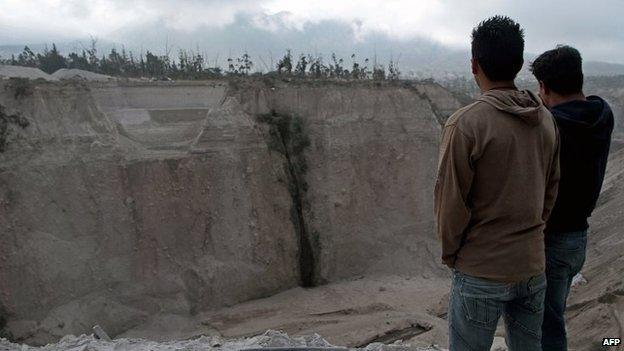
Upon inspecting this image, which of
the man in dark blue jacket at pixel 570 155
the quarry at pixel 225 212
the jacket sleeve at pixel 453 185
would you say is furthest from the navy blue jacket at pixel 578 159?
the quarry at pixel 225 212

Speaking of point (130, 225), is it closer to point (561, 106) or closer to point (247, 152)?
point (247, 152)

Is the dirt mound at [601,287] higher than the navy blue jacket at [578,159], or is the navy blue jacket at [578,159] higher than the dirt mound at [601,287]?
the navy blue jacket at [578,159]

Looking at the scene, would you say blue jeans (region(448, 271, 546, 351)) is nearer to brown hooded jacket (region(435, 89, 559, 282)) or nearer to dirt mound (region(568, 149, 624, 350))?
brown hooded jacket (region(435, 89, 559, 282))

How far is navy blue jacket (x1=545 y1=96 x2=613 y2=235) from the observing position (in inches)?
107

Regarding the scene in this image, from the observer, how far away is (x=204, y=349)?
4.80 metres

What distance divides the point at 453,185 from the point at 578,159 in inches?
40.4

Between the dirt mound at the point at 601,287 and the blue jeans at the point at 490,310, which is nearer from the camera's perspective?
the blue jeans at the point at 490,310

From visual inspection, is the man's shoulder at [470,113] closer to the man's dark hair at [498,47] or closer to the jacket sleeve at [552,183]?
the man's dark hair at [498,47]

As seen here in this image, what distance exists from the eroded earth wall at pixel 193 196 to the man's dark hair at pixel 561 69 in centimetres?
993

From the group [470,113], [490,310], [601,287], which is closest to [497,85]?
[470,113]

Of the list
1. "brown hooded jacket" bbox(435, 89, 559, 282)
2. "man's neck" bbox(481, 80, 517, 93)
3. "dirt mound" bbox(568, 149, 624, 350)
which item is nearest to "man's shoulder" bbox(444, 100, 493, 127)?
"brown hooded jacket" bbox(435, 89, 559, 282)

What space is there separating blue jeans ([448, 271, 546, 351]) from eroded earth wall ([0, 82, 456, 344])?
32.2 ft

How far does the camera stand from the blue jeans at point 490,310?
226 centimetres

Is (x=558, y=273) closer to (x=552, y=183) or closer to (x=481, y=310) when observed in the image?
(x=552, y=183)
